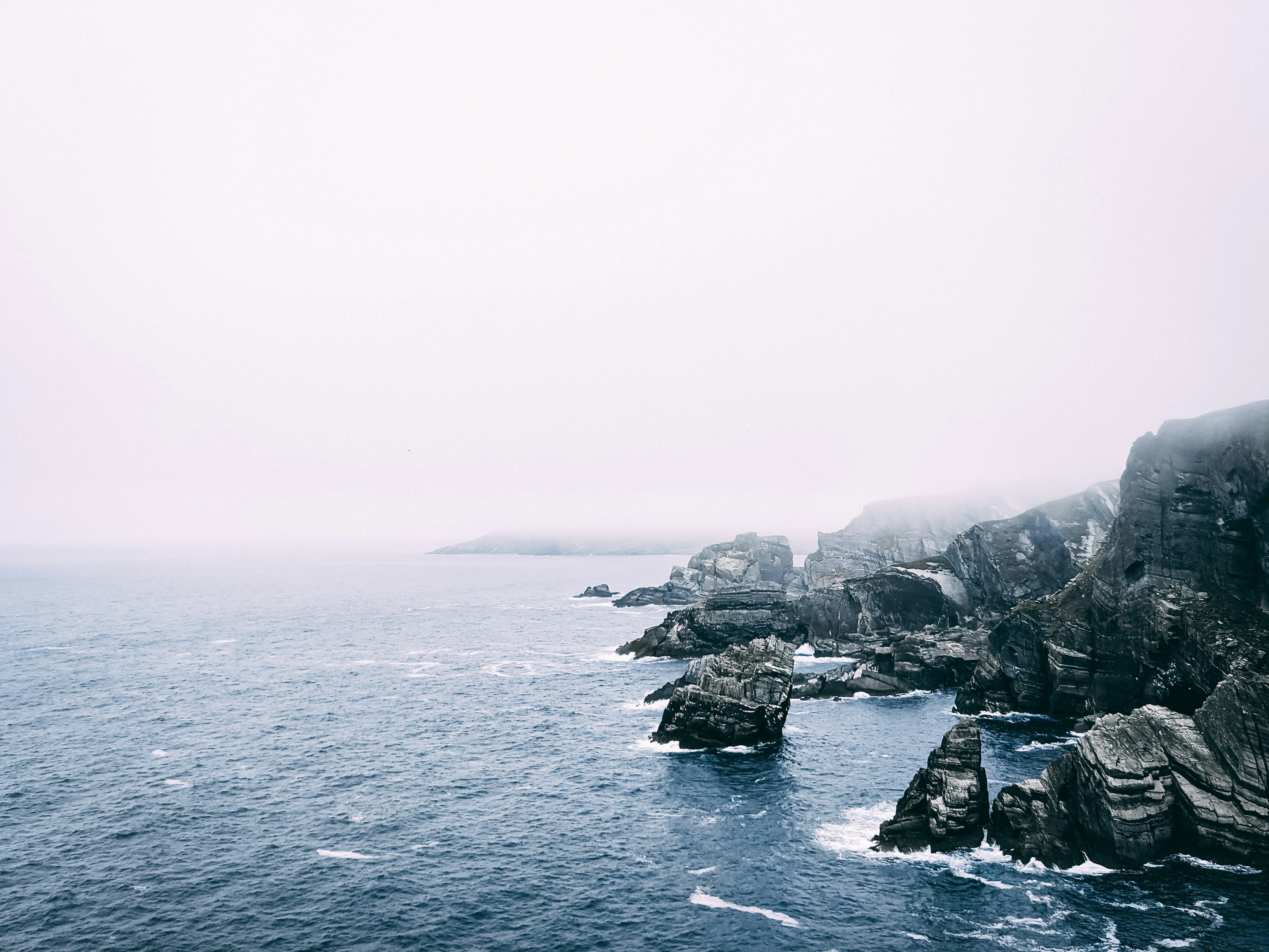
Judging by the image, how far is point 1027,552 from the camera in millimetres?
110250

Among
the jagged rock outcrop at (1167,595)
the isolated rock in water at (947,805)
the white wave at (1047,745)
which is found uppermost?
the jagged rock outcrop at (1167,595)

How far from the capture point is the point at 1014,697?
84.9 m

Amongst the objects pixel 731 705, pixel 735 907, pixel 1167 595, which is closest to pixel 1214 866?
pixel 1167 595

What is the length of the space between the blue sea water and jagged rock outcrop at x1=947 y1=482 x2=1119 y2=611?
113ft

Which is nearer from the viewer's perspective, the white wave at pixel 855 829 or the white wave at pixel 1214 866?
the white wave at pixel 1214 866

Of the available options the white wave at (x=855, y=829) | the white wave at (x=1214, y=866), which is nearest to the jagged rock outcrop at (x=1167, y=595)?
the white wave at (x=1214, y=866)

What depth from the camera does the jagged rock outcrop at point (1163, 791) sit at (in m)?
44.4

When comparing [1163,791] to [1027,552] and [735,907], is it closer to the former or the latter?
[735,907]

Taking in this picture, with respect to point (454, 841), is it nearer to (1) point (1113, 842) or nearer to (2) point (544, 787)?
(2) point (544, 787)

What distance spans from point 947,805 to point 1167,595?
34.7m

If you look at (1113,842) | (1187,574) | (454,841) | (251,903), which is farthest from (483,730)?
(1187,574)

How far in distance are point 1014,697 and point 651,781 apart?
51.8 m

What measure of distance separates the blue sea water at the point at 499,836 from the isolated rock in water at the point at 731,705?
10.7ft

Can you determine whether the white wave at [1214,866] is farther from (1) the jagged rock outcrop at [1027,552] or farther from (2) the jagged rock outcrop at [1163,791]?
(1) the jagged rock outcrop at [1027,552]
